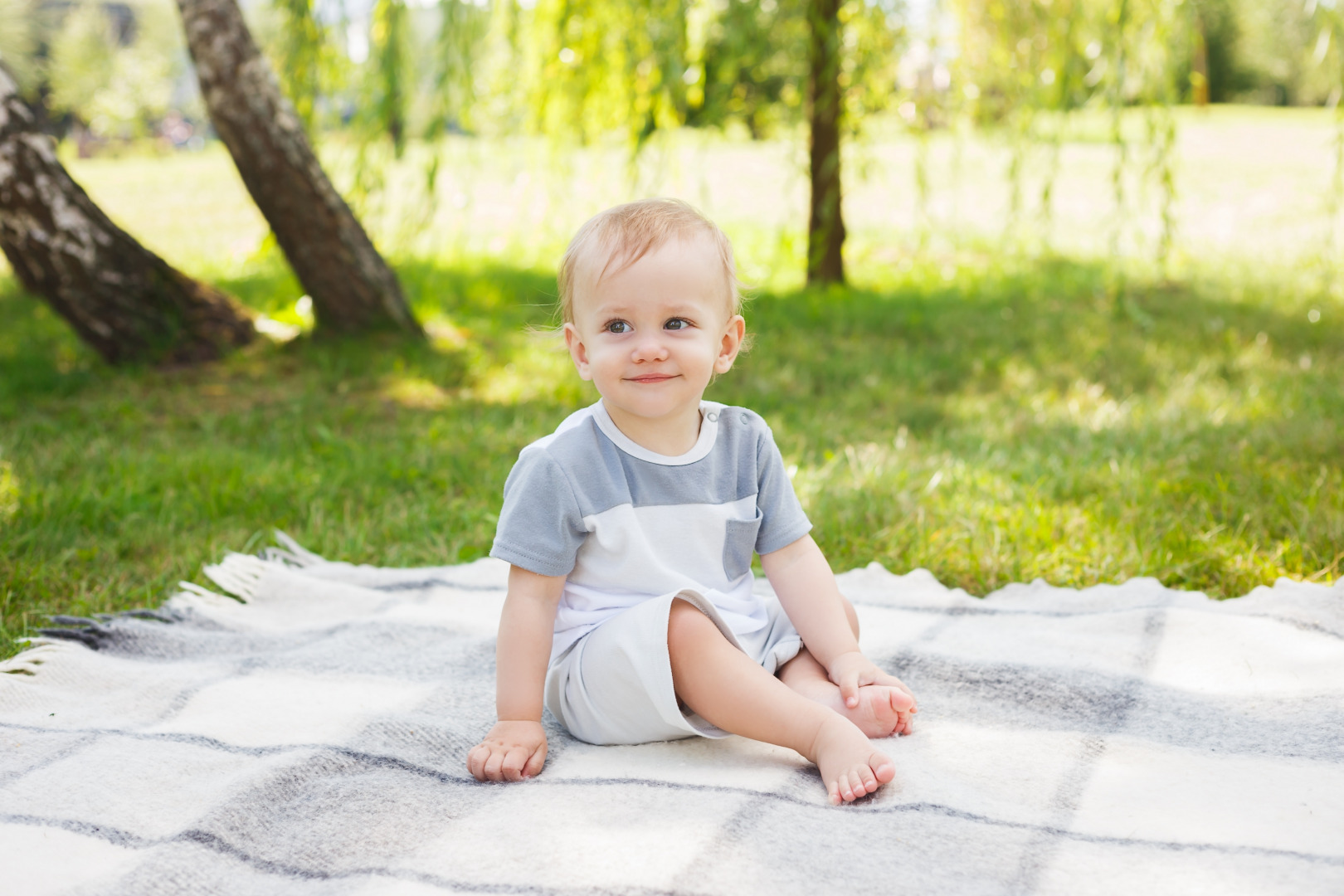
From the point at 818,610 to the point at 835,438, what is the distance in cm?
147

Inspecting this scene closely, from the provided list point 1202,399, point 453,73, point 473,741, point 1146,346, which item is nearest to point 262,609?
point 473,741

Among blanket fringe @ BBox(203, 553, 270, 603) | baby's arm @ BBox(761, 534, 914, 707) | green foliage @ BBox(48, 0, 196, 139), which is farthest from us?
green foliage @ BBox(48, 0, 196, 139)

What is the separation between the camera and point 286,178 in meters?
3.73

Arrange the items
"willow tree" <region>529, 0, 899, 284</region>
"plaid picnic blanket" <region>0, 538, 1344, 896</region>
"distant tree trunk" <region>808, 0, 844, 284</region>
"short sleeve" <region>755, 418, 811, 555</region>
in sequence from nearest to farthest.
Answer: "plaid picnic blanket" <region>0, 538, 1344, 896</region>
"short sleeve" <region>755, 418, 811, 555</region>
"willow tree" <region>529, 0, 899, 284</region>
"distant tree trunk" <region>808, 0, 844, 284</region>

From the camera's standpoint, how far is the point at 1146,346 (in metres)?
3.89

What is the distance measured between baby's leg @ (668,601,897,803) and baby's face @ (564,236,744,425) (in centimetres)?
29

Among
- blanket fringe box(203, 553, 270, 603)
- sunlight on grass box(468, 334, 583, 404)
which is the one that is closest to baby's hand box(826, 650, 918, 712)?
blanket fringe box(203, 553, 270, 603)

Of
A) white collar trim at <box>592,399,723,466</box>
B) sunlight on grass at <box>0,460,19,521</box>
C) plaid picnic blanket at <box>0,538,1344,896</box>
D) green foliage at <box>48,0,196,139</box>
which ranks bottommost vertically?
plaid picnic blanket at <box>0,538,1344,896</box>

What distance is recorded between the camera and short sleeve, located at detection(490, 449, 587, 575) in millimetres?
1447

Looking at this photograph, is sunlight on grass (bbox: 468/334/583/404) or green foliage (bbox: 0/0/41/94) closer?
sunlight on grass (bbox: 468/334/583/404)

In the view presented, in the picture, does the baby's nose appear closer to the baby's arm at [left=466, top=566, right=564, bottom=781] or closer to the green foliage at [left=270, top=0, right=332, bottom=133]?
the baby's arm at [left=466, top=566, right=564, bottom=781]

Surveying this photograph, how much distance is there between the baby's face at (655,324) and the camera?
1430mm

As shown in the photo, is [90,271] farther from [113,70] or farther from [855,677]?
[113,70]

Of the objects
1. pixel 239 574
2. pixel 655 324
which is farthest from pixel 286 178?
pixel 655 324
